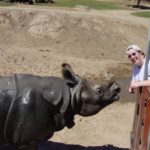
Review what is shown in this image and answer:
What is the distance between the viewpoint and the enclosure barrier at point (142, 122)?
6.05 m

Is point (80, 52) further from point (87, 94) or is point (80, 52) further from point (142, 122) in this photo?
point (142, 122)

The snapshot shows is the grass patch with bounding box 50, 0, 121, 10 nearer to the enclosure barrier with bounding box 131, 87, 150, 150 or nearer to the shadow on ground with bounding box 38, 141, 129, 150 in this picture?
the shadow on ground with bounding box 38, 141, 129, 150

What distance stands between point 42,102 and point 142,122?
1220 mm

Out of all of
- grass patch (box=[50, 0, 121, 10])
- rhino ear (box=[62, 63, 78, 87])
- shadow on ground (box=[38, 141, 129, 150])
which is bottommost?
grass patch (box=[50, 0, 121, 10])

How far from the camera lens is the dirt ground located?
909cm

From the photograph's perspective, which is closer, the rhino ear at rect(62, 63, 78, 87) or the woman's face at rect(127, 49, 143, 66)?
the rhino ear at rect(62, 63, 78, 87)

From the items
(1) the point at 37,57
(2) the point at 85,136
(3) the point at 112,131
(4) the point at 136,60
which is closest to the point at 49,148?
(2) the point at 85,136

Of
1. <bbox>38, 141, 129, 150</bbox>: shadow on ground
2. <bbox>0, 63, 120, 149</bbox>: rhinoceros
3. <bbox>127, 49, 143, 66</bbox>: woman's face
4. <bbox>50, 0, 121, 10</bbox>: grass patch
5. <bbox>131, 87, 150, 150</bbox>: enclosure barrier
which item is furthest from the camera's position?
<bbox>50, 0, 121, 10</bbox>: grass patch

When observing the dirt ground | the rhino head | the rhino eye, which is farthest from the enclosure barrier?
the dirt ground

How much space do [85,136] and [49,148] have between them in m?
0.96

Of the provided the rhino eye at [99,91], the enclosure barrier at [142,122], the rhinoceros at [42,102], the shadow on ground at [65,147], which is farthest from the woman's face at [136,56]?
the shadow on ground at [65,147]

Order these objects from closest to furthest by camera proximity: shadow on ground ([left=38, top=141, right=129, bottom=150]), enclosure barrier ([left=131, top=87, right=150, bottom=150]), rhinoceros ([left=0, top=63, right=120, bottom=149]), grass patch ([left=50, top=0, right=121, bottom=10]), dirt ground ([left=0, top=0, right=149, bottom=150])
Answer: enclosure barrier ([left=131, top=87, right=150, bottom=150]) < rhinoceros ([left=0, top=63, right=120, bottom=149]) < shadow on ground ([left=38, top=141, right=129, bottom=150]) < dirt ground ([left=0, top=0, right=149, bottom=150]) < grass patch ([left=50, top=0, right=121, bottom=10])

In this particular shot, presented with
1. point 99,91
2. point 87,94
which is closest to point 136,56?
point 99,91

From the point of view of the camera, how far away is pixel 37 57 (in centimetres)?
1549
